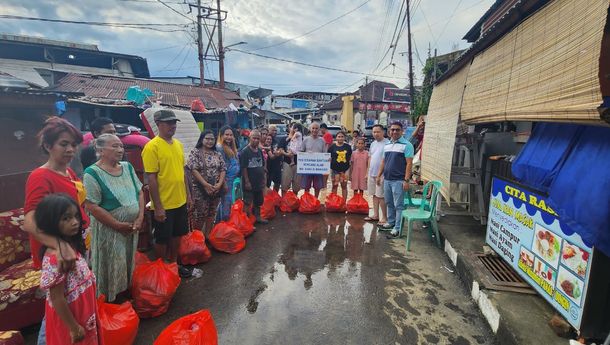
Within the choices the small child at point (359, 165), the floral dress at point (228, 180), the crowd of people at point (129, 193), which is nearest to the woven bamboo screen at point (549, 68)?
the crowd of people at point (129, 193)

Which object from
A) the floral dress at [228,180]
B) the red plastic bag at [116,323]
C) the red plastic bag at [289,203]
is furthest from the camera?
the red plastic bag at [289,203]

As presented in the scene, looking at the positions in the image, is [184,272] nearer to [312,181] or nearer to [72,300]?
[72,300]

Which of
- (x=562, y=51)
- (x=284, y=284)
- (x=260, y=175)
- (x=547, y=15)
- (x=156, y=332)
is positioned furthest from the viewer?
(x=260, y=175)

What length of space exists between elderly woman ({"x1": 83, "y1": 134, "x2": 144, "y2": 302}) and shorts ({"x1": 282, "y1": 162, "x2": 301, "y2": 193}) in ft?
14.7

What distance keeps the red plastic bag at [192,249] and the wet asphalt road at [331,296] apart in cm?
18

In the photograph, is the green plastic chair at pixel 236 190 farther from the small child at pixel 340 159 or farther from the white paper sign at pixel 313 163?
the small child at pixel 340 159

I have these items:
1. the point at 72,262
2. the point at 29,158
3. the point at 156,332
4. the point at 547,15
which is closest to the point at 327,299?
the point at 156,332

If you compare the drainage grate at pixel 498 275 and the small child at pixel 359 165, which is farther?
the small child at pixel 359 165

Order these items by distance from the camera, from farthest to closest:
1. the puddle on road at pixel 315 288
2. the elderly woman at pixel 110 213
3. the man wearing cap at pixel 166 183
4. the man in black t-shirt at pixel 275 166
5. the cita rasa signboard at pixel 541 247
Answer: the man in black t-shirt at pixel 275 166, the man wearing cap at pixel 166 183, the puddle on road at pixel 315 288, the elderly woman at pixel 110 213, the cita rasa signboard at pixel 541 247

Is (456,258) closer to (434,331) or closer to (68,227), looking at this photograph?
(434,331)

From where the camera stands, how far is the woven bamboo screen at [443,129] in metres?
4.61

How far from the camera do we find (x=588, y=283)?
2.36 m

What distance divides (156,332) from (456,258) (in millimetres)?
3728

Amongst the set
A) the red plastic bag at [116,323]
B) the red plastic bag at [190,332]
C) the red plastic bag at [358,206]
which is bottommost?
the red plastic bag at [358,206]
